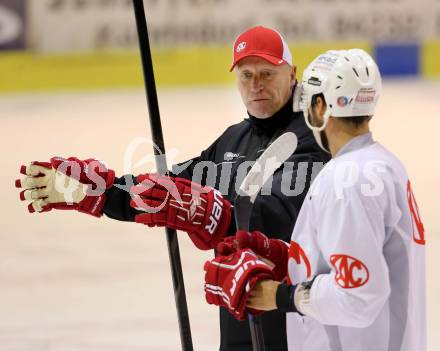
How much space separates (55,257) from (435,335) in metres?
2.08

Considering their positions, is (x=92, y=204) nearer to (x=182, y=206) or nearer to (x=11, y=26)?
(x=182, y=206)

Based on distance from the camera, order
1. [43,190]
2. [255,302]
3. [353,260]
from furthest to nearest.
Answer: [43,190] → [255,302] → [353,260]

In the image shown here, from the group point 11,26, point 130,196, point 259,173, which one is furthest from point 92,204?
point 11,26

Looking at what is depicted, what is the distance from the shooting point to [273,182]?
2.45 m

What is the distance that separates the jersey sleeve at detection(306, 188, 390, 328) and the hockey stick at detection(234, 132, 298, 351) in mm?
597

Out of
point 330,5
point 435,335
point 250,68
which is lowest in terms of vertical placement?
point 435,335

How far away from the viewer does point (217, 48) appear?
10.6m

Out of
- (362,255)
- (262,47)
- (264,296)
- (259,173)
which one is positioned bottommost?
(264,296)

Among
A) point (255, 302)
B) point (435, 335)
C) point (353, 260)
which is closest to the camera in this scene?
point (353, 260)

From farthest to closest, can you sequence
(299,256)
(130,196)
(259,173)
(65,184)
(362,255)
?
1. (130,196)
2. (65,184)
3. (259,173)
4. (299,256)
5. (362,255)

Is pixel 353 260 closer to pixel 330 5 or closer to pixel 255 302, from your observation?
pixel 255 302

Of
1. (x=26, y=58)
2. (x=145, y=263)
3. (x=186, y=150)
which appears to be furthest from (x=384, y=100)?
(x=145, y=263)

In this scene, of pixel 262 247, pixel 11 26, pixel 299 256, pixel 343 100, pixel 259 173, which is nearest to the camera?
pixel 343 100

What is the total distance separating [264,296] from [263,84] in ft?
2.68
